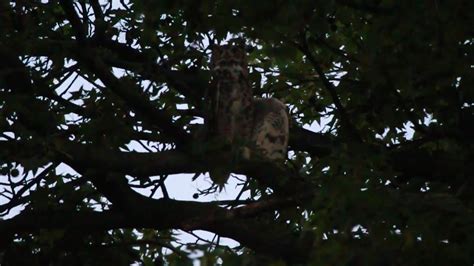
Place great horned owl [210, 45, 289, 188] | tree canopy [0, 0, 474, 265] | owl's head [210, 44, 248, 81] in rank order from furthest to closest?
owl's head [210, 44, 248, 81], great horned owl [210, 45, 289, 188], tree canopy [0, 0, 474, 265]

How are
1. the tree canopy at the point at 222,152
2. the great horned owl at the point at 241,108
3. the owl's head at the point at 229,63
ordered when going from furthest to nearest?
the owl's head at the point at 229,63 → the great horned owl at the point at 241,108 → the tree canopy at the point at 222,152

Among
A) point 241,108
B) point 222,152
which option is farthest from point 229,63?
point 222,152

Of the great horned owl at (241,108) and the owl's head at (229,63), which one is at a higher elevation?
the owl's head at (229,63)

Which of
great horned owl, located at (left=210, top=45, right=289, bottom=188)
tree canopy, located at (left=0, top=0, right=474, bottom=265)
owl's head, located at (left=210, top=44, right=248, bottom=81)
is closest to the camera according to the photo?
tree canopy, located at (left=0, top=0, right=474, bottom=265)

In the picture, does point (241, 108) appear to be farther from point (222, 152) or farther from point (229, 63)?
point (222, 152)

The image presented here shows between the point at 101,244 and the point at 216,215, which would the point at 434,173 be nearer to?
the point at 216,215

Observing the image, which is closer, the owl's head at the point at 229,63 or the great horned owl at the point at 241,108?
the great horned owl at the point at 241,108

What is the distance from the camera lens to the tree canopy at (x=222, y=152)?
228 inches

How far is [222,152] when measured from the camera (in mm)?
6680

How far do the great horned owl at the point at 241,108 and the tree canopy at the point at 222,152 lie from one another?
0.20m

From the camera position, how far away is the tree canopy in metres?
5.79

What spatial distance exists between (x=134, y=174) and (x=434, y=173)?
8.06ft

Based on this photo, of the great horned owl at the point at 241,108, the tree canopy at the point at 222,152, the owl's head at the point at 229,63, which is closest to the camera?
the tree canopy at the point at 222,152

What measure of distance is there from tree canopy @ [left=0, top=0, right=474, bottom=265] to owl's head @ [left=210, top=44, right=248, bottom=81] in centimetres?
14
